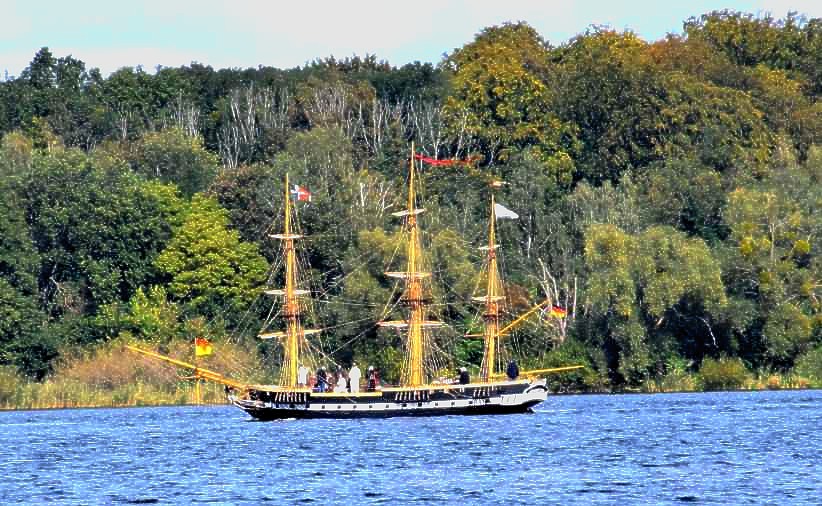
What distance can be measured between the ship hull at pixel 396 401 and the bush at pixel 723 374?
20.6 metres

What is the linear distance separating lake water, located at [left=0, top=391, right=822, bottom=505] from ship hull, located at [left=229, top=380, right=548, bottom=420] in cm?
78

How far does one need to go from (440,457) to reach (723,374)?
48.4 meters

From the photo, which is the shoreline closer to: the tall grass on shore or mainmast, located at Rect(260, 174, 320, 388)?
the tall grass on shore

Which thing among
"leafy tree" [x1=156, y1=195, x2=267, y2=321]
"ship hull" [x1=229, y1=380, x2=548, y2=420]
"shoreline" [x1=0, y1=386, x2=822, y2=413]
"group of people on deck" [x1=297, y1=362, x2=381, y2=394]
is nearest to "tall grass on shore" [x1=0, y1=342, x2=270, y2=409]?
"shoreline" [x1=0, y1=386, x2=822, y2=413]

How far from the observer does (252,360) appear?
12131 cm

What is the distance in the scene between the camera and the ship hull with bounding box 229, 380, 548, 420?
101m

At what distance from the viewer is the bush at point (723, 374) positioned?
119 m

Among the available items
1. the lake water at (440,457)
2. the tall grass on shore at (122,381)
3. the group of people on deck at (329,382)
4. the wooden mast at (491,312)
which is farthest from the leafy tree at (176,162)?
the group of people on deck at (329,382)

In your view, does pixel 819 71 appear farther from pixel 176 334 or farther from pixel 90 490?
pixel 90 490

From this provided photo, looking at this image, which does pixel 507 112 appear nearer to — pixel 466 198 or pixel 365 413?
pixel 466 198

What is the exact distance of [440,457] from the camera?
74.2 metres

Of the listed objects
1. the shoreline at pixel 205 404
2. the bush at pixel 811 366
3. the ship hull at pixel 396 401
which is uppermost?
the bush at pixel 811 366

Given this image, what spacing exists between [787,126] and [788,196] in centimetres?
2030

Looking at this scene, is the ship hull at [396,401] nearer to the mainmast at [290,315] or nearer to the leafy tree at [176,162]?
the mainmast at [290,315]
